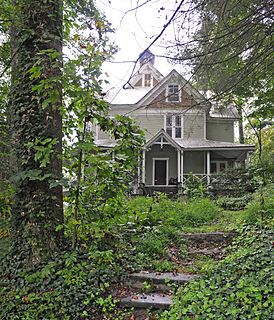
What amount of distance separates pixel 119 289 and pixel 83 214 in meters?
0.96

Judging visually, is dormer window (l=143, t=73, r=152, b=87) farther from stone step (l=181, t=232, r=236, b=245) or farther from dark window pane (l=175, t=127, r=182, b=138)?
stone step (l=181, t=232, r=236, b=245)

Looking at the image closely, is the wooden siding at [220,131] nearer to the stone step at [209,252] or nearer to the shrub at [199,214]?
the shrub at [199,214]

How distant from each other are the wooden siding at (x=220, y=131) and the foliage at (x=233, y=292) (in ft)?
45.9

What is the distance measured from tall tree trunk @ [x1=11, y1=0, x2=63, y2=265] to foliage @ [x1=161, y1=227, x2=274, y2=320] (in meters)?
1.68

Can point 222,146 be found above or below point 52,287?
above

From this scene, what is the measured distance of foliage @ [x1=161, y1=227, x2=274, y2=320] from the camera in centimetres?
278

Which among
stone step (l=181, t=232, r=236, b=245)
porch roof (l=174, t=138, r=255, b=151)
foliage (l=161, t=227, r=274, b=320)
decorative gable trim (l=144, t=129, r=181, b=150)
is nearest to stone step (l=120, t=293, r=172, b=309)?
foliage (l=161, t=227, r=274, b=320)

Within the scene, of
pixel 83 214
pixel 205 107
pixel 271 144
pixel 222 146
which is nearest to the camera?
pixel 83 214

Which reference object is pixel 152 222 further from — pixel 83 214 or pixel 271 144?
pixel 271 144

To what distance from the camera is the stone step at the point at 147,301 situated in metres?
3.20

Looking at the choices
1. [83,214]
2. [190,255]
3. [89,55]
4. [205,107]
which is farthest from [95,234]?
[205,107]

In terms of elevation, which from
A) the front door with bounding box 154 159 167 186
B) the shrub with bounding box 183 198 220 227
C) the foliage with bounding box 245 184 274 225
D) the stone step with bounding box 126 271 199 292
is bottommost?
the stone step with bounding box 126 271 199 292

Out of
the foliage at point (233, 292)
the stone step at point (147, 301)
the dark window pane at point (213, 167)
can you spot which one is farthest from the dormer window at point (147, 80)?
the stone step at point (147, 301)

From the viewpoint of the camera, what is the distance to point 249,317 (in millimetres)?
2686
